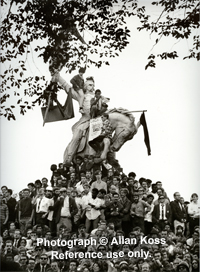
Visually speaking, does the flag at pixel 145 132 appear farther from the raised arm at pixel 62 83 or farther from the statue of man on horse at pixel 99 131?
the raised arm at pixel 62 83

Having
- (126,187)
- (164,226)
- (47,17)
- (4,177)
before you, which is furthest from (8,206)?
(47,17)

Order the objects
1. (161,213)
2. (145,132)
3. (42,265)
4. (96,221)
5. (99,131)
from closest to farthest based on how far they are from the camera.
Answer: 1. (42,265)
2. (96,221)
3. (161,213)
4. (145,132)
5. (99,131)

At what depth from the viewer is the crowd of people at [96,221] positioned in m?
8.90

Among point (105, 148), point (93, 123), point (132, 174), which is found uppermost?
point (93, 123)

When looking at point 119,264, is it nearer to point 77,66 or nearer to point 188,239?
point 188,239

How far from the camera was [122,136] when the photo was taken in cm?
930

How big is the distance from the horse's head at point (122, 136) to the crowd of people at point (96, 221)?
0.30m

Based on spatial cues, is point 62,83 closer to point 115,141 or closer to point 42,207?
point 115,141

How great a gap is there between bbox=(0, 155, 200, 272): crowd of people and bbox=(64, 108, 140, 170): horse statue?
9 centimetres

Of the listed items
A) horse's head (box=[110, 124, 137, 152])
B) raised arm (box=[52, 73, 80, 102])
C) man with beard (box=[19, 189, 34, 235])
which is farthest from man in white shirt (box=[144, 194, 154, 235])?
raised arm (box=[52, 73, 80, 102])

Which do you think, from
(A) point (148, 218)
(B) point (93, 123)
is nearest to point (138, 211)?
(A) point (148, 218)

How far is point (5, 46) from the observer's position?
9.38 meters

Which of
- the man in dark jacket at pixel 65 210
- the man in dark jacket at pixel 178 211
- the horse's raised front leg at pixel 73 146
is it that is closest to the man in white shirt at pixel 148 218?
the man in dark jacket at pixel 178 211

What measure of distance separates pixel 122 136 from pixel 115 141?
0.43ft
